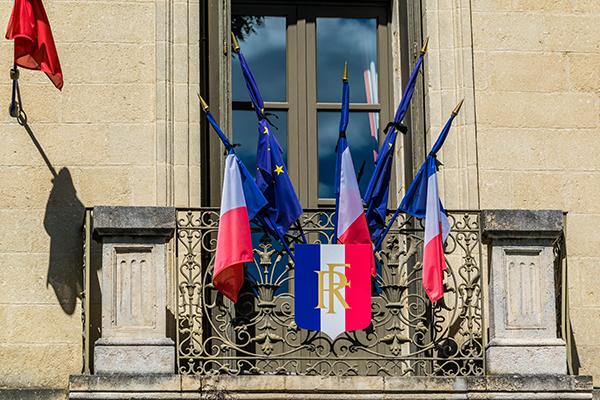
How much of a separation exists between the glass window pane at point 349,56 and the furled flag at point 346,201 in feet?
3.86

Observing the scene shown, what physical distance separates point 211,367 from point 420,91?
8.68ft

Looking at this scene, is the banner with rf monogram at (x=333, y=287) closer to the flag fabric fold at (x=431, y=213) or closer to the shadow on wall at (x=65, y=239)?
the flag fabric fold at (x=431, y=213)

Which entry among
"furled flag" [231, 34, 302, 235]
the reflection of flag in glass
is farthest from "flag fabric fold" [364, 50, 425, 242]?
the reflection of flag in glass

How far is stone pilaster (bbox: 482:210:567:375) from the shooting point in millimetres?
12195

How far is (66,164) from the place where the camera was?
42.9ft

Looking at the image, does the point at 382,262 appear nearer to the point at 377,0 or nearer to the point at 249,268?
the point at 249,268

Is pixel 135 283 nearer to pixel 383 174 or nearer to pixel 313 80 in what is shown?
pixel 383 174

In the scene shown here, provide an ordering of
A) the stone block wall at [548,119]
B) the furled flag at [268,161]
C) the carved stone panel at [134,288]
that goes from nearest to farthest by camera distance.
→ the carved stone panel at [134,288], the furled flag at [268,161], the stone block wall at [548,119]

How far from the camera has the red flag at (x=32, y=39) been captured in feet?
40.8

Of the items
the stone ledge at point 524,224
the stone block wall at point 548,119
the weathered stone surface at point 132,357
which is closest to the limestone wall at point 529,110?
the stone block wall at point 548,119

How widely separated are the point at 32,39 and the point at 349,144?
2549 mm

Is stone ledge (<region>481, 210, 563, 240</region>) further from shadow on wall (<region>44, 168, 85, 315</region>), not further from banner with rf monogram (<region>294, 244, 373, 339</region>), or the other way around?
shadow on wall (<region>44, 168, 85, 315</region>)

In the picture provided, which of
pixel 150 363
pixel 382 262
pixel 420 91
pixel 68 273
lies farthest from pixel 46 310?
pixel 420 91

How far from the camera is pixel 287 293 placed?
42.1 feet
